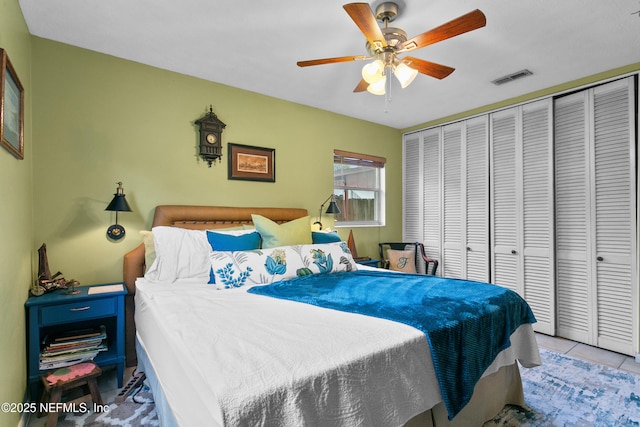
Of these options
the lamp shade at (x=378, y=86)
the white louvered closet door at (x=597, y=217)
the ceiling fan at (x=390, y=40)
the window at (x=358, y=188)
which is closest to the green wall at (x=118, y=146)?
the window at (x=358, y=188)

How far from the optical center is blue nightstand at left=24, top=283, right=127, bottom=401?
6.64 feet

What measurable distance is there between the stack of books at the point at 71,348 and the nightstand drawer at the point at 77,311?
174mm

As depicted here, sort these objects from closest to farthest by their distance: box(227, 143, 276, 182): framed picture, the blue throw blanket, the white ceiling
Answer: the blue throw blanket < the white ceiling < box(227, 143, 276, 182): framed picture

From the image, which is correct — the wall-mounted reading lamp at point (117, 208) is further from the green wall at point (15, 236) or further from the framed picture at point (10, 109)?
the framed picture at point (10, 109)

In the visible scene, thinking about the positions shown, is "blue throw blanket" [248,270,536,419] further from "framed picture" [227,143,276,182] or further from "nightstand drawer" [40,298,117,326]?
"framed picture" [227,143,276,182]

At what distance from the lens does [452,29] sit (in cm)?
173

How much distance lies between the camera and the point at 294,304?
5.93 ft

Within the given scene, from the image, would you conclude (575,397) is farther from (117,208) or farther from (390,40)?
(117,208)

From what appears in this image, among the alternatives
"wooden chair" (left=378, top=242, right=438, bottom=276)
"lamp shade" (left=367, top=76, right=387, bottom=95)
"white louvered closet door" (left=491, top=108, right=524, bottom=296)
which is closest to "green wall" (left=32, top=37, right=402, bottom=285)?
"lamp shade" (left=367, top=76, right=387, bottom=95)

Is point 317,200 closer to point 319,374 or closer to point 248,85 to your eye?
point 248,85

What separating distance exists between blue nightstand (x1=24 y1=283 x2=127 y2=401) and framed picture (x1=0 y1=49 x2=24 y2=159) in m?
0.93

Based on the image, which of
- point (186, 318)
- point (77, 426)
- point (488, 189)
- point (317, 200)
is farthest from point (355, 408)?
point (488, 189)

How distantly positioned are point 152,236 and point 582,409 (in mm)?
3248

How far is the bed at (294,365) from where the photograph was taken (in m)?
0.98
